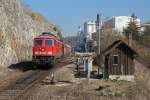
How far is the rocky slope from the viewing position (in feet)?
133

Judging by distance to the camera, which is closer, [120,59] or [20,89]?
[20,89]

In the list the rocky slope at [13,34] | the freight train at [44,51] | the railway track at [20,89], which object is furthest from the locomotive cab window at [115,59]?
the rocky slope at [13,34]

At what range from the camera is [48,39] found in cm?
3762

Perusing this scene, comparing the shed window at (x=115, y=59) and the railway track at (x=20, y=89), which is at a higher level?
the shed window at (x=115, y=59)

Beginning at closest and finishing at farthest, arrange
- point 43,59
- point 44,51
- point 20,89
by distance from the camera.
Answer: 1. point 20,89
2. point 43,59
3. point 44,51

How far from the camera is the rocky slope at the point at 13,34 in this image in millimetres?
40594

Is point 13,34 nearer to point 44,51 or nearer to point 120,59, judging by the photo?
point 44,51

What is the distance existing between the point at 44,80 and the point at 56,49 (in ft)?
38.1

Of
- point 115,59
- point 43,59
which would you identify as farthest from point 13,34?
point 115,59

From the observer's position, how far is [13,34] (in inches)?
1865

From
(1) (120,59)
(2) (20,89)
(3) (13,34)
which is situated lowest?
(2) (20,89)

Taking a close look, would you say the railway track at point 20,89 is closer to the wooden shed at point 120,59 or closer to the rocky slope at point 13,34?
the wooden shed at point 120,59

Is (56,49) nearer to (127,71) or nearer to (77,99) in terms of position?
(127,71)

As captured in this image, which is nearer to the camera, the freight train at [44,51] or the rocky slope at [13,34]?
the freight train at [44,51]
